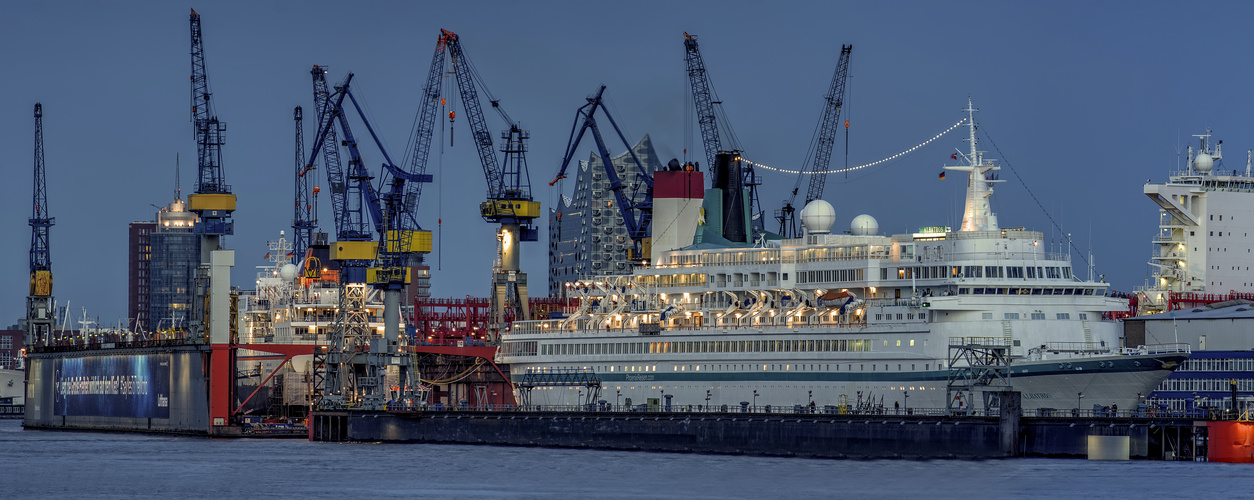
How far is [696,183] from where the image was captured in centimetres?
14262

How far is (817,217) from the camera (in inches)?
4993

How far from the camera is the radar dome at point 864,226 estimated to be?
4870 inches

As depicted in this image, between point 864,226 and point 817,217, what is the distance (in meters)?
4.22

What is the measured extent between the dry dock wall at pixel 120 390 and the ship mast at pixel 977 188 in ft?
172

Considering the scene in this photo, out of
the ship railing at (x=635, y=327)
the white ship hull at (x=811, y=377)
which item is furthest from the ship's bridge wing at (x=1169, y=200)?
the white ship hull at (x=811, y=377)

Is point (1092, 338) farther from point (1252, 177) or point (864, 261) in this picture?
point (1252, 177)

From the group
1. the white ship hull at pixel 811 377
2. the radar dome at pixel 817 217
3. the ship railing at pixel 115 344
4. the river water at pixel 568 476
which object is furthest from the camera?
the ship railing at pixel 115 344

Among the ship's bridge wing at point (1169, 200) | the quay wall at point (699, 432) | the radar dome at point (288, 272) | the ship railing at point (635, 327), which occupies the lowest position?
the quay wall at point (699, 432)

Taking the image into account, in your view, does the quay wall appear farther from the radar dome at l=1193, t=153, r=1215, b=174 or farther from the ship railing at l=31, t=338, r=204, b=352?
the radar dome at l=1193, t=153, r=1215, b=174

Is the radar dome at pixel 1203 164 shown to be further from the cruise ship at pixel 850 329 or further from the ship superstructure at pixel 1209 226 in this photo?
the cruise ship at pixel 850 329

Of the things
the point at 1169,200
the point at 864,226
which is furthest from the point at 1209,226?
the point at 864,226

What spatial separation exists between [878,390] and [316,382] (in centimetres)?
4465

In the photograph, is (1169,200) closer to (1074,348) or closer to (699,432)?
(1074,348)

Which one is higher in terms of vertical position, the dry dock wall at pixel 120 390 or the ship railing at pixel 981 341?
the ship railing at pixel 981 341
